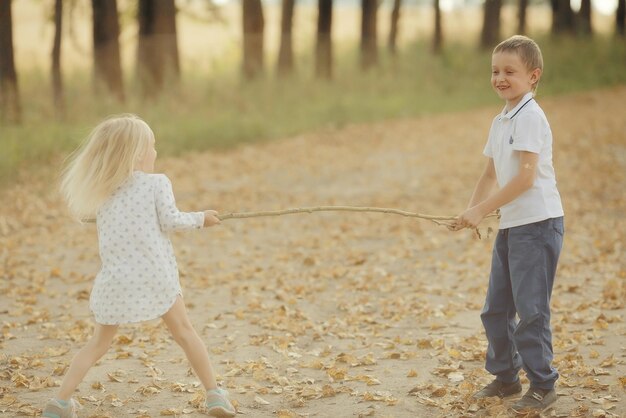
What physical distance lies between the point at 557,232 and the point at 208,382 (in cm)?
196

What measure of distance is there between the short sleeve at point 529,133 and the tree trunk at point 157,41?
1515 centimetres

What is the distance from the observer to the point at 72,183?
4523 mm

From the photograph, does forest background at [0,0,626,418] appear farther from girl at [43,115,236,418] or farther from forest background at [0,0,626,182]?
girl at [43,115,236,418]

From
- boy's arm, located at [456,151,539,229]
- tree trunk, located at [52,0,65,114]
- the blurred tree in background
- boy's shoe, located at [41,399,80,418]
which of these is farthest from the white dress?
tree trunk, located at [52,0,65,114]

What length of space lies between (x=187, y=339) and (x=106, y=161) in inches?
39.2

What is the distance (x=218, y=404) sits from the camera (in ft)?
15.2

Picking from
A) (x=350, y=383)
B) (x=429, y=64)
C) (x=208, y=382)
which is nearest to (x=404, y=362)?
(x=350, y=383)

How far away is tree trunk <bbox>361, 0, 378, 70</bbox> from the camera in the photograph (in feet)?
85.1

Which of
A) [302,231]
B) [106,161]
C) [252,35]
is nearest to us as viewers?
[106,161]

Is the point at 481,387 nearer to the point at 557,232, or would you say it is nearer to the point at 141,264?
the point at 557,232

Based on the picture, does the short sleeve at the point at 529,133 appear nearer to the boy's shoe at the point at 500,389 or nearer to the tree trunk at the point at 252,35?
the boy's shoe at the point at 500,389

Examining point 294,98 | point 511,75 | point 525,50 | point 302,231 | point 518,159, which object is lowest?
point 302,231

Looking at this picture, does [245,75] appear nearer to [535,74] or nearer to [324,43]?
[324,43]

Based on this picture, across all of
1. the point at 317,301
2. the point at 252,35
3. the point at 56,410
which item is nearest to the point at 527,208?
the point at 56,410
